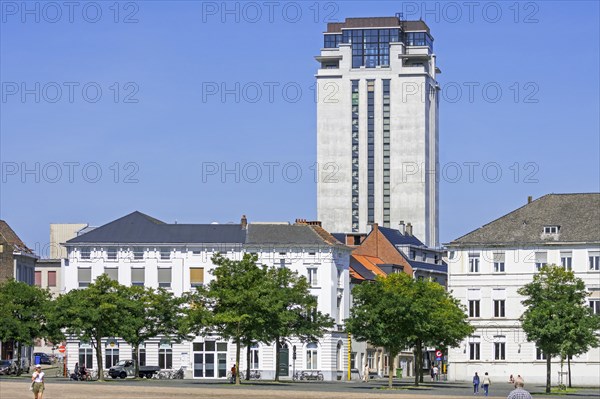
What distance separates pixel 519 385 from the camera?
42656 mm

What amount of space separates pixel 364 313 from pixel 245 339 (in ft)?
28.7

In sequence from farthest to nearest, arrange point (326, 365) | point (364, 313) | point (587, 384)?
point (326, 365), point (587, 384), point (364, 313)

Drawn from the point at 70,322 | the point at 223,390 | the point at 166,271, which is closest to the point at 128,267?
the point at 166,271

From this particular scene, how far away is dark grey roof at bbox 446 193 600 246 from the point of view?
12000cm

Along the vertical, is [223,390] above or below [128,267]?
below

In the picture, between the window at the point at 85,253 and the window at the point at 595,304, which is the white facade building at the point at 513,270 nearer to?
the window at the point at 595,304

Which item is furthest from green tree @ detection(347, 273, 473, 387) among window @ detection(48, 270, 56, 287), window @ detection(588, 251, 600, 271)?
window @ detection(48, 270, 56, 287)

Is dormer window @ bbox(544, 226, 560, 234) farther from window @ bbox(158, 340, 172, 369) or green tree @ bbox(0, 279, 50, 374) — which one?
green tree @ bbox(0, 279, 50, 374)

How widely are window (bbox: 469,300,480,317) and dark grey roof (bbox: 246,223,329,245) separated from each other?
45.9 feet

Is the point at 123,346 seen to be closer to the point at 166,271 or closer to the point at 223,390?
the point at 166,271

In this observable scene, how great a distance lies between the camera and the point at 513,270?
121062 millimetres

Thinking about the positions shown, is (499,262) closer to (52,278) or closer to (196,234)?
(196,234)

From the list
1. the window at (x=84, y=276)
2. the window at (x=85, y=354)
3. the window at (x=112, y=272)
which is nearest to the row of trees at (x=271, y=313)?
the window at (x=112, y=272)

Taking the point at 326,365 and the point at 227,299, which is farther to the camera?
the point at 326,365
